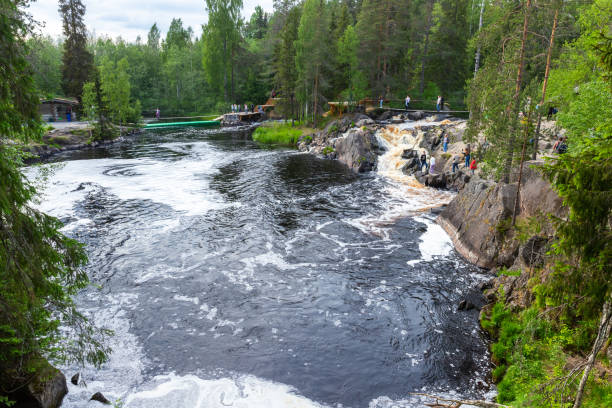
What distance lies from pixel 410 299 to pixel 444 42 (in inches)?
2218

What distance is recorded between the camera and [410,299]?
15945 mm

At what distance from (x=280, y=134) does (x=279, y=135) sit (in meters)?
0.32

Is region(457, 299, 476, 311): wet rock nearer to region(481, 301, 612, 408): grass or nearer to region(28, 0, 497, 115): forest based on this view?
region(481, 301, 612, 408): grass

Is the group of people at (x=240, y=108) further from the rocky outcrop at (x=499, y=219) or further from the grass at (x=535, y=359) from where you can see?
the grass at (x=535, y=359)

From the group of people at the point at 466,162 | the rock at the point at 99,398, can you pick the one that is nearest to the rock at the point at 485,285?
the rock at the point at 99,398

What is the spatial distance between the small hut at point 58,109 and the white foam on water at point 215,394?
64.1 metres

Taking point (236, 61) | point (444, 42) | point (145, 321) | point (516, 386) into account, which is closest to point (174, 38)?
point (236, 61)

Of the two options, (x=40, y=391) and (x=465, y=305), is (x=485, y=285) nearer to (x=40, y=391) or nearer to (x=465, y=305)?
(x=465, y=305)

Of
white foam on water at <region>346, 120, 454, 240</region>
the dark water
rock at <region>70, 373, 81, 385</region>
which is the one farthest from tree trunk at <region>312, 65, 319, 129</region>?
rock at <region>70, 373, 81, 385</region>

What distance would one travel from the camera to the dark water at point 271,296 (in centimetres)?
1159

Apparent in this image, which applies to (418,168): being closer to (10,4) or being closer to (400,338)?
(400,338)

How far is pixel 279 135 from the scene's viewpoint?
56719 mm

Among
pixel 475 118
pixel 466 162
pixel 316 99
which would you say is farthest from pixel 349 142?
pixel 475 118

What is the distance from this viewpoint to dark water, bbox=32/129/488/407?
11.6 m
